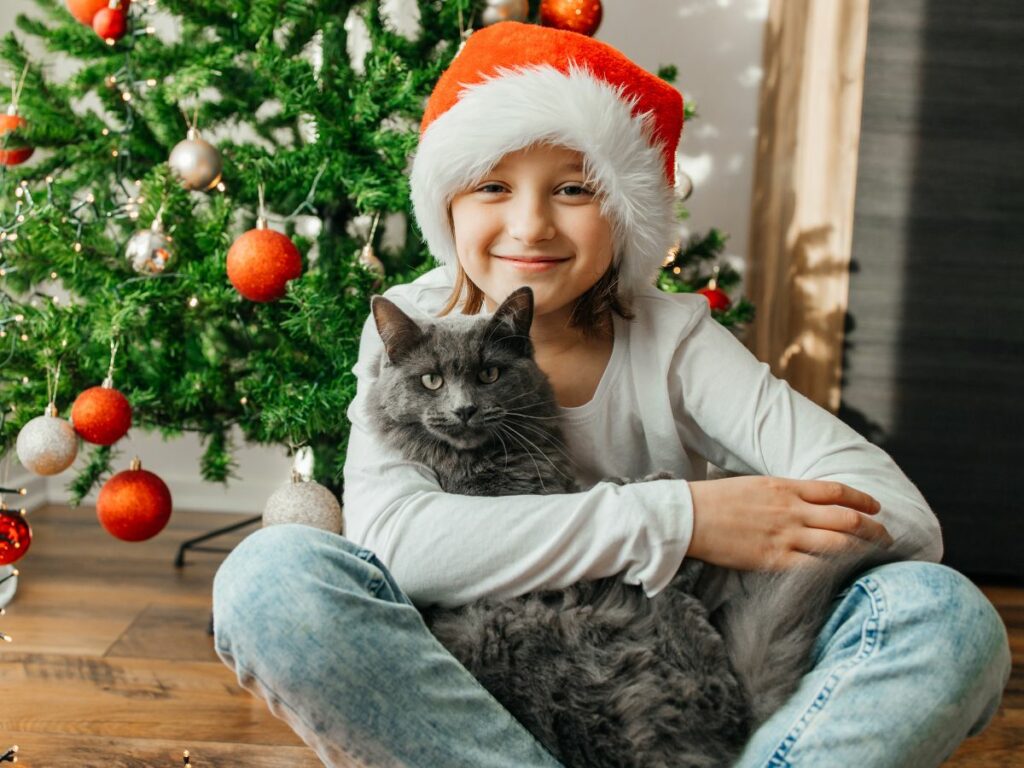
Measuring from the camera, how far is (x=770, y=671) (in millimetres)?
1033

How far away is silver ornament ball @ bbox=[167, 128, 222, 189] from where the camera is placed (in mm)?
1658

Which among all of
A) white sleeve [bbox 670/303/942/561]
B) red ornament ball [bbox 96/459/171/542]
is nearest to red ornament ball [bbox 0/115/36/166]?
red ornament ball [bbox 96/459/171/542]

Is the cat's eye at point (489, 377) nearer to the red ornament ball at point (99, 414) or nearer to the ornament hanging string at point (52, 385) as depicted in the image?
the red ornament ball at point (99, 414)

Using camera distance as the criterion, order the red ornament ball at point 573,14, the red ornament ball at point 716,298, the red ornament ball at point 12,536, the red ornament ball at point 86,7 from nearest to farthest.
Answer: the red ornament ball at point 12,536 → the red ornament ball at point 86,7 → the red ornament ball at point 573,14 → the red ornament ball at point 716,298

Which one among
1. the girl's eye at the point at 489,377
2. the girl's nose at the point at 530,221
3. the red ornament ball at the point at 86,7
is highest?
the red ornament ball at the point at 86,7

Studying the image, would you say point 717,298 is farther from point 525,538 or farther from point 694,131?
point 525,538

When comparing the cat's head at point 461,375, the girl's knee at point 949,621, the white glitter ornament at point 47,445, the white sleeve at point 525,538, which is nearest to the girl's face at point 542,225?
the cat's head at point 461,375

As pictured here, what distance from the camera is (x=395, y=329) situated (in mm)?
1184

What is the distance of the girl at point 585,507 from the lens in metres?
0.97

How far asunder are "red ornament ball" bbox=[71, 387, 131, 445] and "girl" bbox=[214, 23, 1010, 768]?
1.76 ft

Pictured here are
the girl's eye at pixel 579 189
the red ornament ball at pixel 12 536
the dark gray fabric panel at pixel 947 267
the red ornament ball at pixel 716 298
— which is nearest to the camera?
the girl's eye at pixel 579 189

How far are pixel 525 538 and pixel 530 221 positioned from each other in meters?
0.42

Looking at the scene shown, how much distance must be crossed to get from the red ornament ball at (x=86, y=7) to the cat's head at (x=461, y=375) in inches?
35.9

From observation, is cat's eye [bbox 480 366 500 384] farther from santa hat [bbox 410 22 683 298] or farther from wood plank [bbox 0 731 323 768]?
wood plank [bbox 0 731 323 768]
